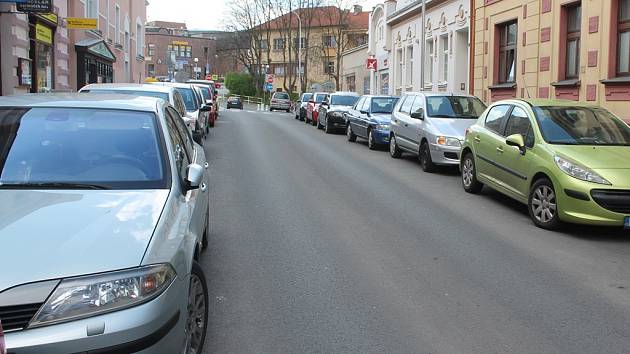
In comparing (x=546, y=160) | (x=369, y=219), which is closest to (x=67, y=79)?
(x=369, y=219)

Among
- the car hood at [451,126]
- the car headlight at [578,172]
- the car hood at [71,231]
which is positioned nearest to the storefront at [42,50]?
the car hood at [451,126]

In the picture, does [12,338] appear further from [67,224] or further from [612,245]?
[612,245]

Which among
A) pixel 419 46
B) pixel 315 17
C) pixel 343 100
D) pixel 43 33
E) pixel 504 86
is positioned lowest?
pixel 343 100

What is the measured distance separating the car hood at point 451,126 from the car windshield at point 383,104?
17.5 feet

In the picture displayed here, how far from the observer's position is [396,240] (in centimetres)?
737

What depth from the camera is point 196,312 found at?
159 inches

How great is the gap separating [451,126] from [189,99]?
719 cm

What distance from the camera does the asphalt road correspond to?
14.8ft

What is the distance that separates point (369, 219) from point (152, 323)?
18.6ft

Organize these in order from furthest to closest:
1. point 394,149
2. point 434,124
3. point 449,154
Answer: point 394,149 < point 434,124 < point 449,154

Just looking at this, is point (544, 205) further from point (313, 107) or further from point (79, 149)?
point (313, 107)

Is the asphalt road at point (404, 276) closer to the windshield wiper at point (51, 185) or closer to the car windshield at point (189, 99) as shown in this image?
the windshield wiper at point (51, 185)

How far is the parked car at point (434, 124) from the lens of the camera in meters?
13.0

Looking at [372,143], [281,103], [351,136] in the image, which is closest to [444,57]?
[351,136]
